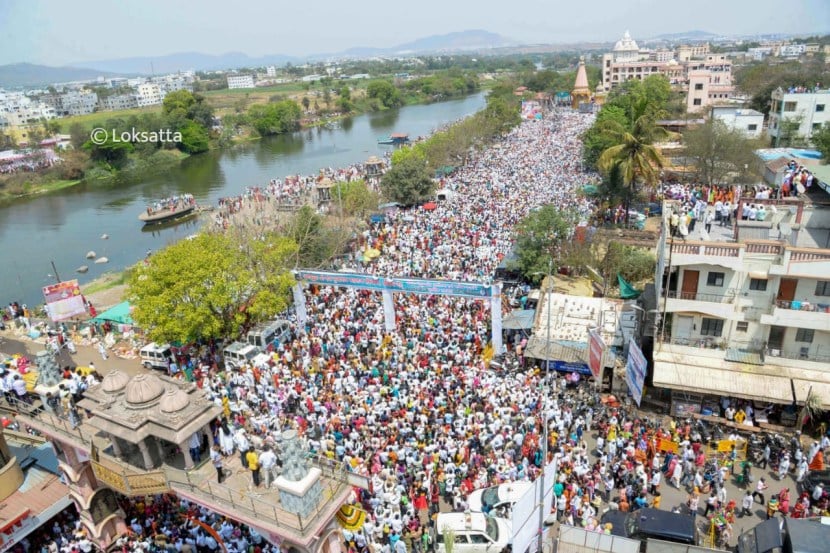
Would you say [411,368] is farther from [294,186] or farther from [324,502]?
[294,186]

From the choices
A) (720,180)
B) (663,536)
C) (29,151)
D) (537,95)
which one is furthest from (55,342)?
(537,95)

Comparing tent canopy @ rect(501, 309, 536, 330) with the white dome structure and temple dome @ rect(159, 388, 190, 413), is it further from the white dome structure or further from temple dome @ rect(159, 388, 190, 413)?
the white dome structure

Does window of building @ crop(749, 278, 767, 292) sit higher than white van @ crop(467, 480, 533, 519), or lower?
higher

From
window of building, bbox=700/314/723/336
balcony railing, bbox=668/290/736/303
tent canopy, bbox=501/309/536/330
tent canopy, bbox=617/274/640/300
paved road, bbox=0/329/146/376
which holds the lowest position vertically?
paved road, bbox=0/329/146/376

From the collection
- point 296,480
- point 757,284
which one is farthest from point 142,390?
point 757,284

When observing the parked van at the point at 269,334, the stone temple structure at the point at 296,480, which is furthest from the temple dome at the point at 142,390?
the parked van at the point at 269,334

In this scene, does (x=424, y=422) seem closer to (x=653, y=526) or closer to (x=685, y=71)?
(x=653, y=526)

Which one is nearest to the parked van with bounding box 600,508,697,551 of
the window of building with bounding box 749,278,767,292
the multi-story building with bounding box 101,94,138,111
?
the window of building with bounding box 749,278,767,292
